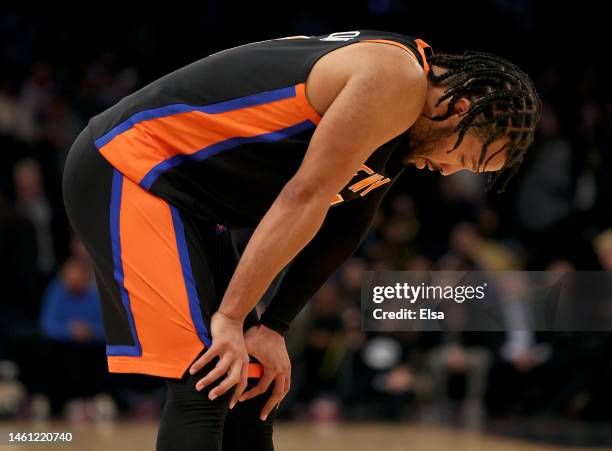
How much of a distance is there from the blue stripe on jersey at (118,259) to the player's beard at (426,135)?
0.60 meters

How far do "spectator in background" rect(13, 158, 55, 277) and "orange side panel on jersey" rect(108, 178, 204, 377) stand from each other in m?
5.44

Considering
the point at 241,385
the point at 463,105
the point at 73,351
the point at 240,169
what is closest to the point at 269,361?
the point at 241,385

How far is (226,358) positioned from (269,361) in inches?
8.8

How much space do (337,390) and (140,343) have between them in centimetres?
502

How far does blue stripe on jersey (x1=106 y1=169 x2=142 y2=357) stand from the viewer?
1939 millimetres

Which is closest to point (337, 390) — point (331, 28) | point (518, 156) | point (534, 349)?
point (534, 349)

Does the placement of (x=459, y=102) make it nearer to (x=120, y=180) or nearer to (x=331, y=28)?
(x=120, y=180)

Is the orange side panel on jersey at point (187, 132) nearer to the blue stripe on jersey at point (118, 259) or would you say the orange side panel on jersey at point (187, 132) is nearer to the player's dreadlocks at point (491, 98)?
the blue stripe on jersey at point (118, 259)

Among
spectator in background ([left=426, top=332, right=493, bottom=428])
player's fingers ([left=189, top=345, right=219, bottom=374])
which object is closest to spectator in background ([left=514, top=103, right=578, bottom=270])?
spectator in background ([left=426, top=332, right=493, bottom=428])

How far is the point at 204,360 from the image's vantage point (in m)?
1.86

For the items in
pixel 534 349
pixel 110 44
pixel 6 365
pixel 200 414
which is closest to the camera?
pixel 200 414

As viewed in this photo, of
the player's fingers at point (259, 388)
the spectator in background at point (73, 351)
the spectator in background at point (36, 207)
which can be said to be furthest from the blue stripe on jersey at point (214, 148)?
the spectator in background at point (36, 207)

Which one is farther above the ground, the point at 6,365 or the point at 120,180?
the point at 120,180

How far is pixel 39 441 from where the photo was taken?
195 inches
